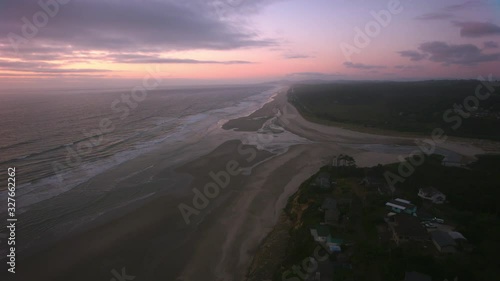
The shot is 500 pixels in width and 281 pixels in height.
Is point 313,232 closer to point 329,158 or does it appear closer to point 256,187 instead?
point 256,187


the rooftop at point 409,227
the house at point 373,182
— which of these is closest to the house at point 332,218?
the rooftop at point 409,227

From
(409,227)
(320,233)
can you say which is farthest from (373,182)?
(320,233)

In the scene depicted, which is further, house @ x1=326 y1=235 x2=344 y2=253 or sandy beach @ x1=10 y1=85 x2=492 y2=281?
sandy beach @ x1=10 y1=85 x2=492 y2=281

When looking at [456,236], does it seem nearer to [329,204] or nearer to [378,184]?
[329,204]

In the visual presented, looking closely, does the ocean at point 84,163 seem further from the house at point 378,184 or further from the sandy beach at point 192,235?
the house at point 378,184

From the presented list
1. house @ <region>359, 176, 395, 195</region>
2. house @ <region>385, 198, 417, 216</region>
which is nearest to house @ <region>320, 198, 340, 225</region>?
house @ <region>385, 198, 417, 216</region>

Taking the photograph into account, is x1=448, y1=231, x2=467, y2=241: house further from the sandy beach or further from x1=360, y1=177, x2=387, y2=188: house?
the sandy beach

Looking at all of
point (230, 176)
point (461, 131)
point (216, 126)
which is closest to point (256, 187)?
point (230, 176)
